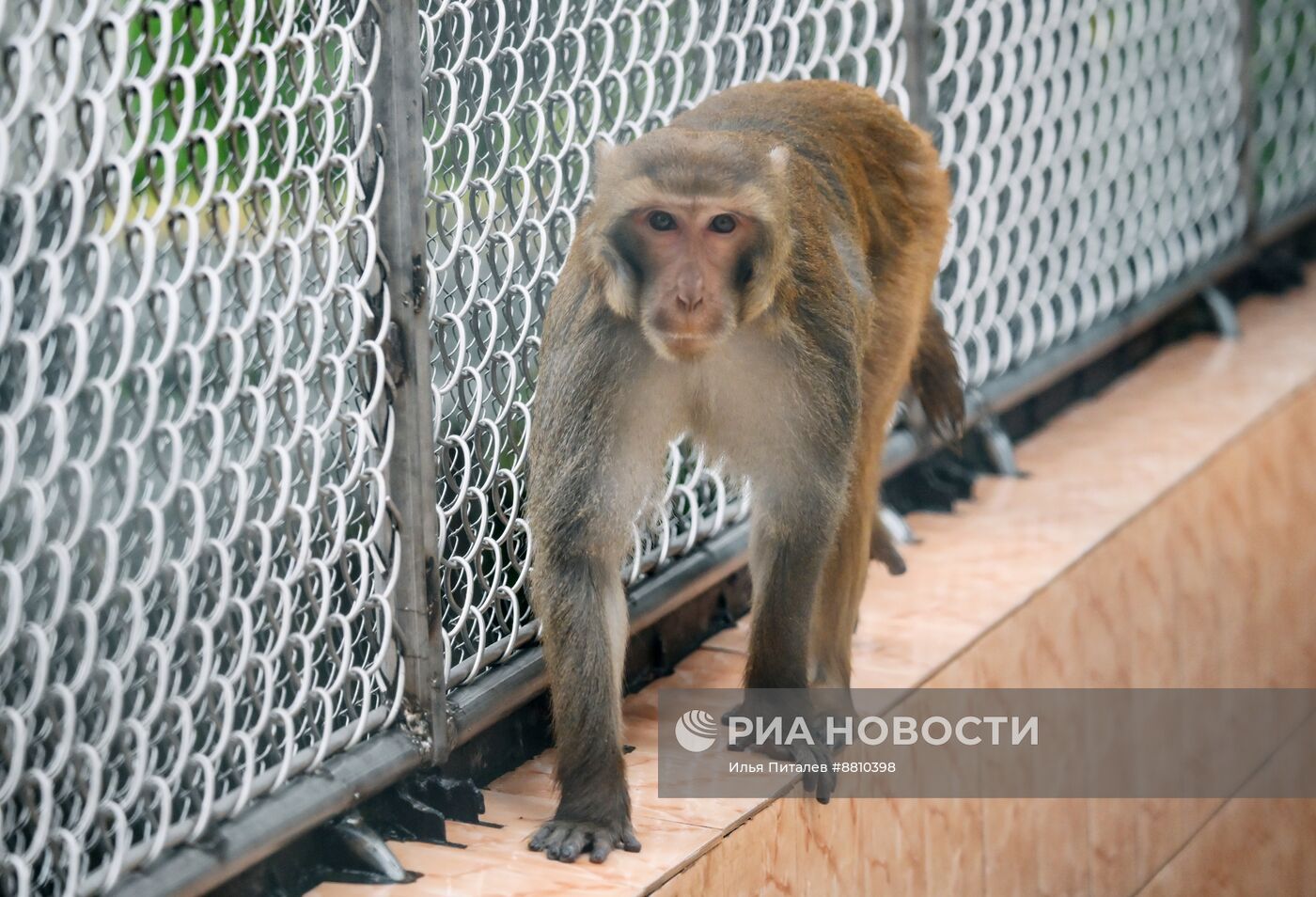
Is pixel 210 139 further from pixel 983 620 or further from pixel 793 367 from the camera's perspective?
pixel 983 620

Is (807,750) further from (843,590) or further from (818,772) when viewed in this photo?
(843,590)

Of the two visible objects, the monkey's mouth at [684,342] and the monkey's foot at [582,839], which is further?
the monkey's foot at [582,839]

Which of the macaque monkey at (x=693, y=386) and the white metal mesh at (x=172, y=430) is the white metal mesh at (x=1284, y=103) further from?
the white metal mesh at (x=172, y=430)

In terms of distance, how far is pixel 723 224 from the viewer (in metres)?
2.23

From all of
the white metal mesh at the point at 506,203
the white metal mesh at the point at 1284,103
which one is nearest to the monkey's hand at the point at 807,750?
the white metal mesh at the point at 506,203

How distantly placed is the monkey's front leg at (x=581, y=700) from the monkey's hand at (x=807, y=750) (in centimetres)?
35

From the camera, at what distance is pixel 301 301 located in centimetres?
217

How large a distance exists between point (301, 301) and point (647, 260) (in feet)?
1.51

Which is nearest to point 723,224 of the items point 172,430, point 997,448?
point 172,430

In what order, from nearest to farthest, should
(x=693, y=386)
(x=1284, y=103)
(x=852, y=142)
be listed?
1. (x=693, y=386)
2. (x=852, y=142)
3. (x=1284, y=103)

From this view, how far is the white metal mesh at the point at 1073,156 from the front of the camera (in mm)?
3838

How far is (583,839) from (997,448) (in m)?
2.07

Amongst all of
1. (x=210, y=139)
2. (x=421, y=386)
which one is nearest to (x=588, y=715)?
(x=421, y=386)

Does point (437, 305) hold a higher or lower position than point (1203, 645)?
higher
